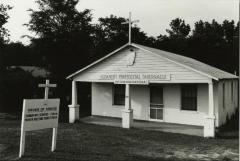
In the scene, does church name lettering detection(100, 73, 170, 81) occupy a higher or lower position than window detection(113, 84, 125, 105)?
higher

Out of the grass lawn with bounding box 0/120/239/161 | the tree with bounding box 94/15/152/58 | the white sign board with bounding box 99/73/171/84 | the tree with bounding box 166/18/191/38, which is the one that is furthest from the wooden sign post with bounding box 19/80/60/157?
the tree with bounding box 166/18/191/38

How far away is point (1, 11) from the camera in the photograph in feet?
88.7

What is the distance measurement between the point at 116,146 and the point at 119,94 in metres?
8.72

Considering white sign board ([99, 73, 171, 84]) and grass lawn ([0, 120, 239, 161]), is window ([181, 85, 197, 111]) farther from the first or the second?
grass lawn ([0, 120, 239, 161])

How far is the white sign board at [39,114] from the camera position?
937 centimetres

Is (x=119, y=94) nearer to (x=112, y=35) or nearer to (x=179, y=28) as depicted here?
(x=112, y=35)

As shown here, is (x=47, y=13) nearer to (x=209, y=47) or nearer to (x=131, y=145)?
(x=209, y=47)

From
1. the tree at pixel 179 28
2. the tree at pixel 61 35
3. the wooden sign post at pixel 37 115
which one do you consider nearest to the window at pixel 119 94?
the wooden sign post at pixel 37 115

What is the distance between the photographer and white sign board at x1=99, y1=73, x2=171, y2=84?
15473 mm

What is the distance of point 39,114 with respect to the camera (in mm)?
9750

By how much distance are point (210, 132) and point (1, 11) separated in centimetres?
Result: 2160

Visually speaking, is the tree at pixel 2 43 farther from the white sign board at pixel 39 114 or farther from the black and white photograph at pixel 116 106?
the white sign board at pixel 39 114

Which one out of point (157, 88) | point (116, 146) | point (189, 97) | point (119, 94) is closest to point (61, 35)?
point (119, 94)

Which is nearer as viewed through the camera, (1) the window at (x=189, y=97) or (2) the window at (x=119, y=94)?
(1) the window at (x=189, y=97)
